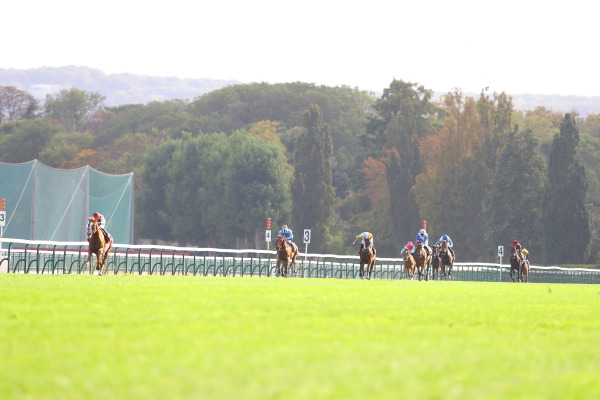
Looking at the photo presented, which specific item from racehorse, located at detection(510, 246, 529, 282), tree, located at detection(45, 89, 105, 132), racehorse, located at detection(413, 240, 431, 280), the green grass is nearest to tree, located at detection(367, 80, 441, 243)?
racehorse, located at detection(510, 246, 529, 282)

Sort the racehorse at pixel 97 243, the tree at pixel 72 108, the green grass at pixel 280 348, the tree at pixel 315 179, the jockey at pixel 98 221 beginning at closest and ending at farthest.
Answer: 1. the green grass at pixel 280 348
2. the racehorse at pixel 97 243
3. the jockey at pixel 98 221
4. the tree at pixel 315 179
5. the tree at pixel 72 108

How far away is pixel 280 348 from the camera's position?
414 inches

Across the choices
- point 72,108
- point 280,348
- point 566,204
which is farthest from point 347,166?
point 280,348

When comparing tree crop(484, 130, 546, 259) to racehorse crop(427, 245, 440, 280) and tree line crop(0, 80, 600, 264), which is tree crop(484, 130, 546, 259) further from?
racehorse crop(427, 245, 440, 280)

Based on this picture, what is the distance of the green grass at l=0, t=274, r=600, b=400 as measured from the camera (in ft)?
26.5

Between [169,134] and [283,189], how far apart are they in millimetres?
27712

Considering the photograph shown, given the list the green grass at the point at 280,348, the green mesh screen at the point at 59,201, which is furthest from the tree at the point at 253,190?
the green grass at the point at 280,348

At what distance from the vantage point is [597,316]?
17.9 m

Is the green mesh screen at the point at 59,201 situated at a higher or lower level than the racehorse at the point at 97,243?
higher

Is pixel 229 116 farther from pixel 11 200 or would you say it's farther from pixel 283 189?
pixel 11 200

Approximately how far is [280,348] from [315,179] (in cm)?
7711

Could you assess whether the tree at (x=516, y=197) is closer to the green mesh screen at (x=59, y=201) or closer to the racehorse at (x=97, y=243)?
the green mesh screen at (x=59, y=201)

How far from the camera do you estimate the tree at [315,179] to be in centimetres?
8762

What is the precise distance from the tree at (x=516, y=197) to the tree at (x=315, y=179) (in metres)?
15.1
